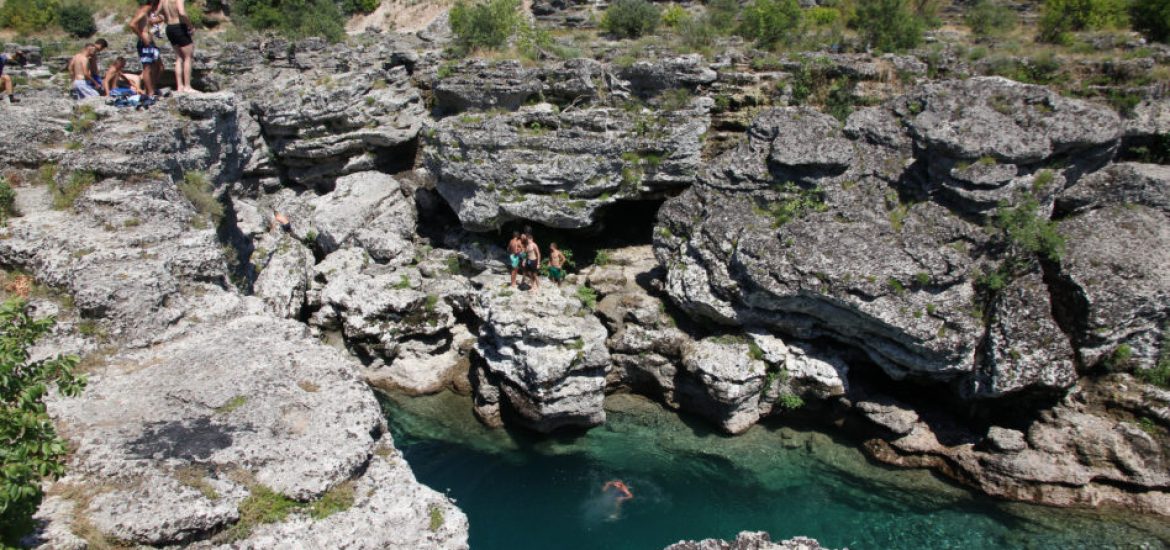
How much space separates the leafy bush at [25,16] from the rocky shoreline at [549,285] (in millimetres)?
16313

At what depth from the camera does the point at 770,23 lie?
72.2ft

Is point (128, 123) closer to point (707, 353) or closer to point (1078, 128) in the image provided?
point (707, 353)

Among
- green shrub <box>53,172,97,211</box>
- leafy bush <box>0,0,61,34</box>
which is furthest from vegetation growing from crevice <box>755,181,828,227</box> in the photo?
leafy bush <box>0,0,61,34</box>

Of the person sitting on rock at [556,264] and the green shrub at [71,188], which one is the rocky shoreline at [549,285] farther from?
the person sitting on rock at [556,264]

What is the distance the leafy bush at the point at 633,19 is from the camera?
2591 centimetres

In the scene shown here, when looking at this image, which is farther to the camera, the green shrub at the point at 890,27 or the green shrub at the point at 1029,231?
the green shrub at the point at 890,27

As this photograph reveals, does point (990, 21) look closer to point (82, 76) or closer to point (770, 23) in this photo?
point (770, 23)

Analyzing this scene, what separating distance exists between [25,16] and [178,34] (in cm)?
2572

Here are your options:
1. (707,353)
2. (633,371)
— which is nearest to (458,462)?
(633,371)

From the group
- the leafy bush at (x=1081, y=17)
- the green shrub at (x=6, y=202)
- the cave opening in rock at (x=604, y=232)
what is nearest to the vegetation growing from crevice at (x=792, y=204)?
the cave opening in rock at (x=604, y=232)

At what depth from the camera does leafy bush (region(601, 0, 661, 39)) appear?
1020 inches

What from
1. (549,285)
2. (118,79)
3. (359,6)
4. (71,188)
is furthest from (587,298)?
(359,6)

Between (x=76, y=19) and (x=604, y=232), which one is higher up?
(x=76, y=19)

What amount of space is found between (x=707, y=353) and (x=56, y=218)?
13.9m
